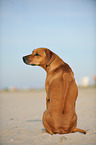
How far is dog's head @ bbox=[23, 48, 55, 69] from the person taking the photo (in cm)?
481

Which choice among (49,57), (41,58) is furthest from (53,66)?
(41,58)

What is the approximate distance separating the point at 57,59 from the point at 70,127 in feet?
5.46

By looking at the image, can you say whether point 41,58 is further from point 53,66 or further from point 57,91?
point 57,91

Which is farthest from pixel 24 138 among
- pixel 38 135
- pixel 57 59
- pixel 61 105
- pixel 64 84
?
pixel 57 59

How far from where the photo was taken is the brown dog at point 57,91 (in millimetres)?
4617

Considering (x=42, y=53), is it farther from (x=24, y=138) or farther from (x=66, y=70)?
(x=24, y=138)

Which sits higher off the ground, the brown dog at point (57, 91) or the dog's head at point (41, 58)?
the dog's head at point (41, 58)

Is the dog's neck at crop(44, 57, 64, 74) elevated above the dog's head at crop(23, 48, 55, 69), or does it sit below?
below

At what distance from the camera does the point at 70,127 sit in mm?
4824

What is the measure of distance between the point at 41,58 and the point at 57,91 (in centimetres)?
89

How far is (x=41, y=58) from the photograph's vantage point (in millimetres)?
4832

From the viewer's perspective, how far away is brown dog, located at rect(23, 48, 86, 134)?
4617 millimetres

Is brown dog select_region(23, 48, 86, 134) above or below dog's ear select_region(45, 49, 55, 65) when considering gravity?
below

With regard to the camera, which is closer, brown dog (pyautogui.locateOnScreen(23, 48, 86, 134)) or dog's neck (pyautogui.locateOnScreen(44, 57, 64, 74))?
brown dog (pyautogui.locateOnScreen(23, 48, 86, 134))
